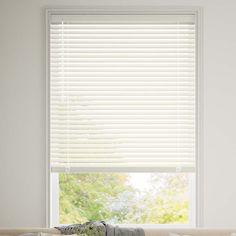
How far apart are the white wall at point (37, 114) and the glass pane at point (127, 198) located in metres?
0.37

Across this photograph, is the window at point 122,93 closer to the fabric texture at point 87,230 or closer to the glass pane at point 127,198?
the glass pane at point 127,198

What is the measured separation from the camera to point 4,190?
3875mm

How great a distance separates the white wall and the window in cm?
10

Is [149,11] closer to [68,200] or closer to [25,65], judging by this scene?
[25,65]

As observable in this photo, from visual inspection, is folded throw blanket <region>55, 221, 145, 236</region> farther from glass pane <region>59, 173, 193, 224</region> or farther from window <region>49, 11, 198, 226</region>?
glass pane <region>59, 173, 193, 224</region>

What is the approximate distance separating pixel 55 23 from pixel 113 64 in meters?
0.52

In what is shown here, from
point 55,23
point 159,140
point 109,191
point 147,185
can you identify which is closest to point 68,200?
point 109,191

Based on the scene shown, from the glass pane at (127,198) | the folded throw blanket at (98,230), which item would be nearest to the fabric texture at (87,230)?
the folded throw blanket at (98,230)

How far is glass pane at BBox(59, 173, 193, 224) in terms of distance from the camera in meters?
4.18

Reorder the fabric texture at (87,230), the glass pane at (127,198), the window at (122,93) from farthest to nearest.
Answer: the glass pane at (127,198) → the window at (122,93) → the fabric texture at (87,230)

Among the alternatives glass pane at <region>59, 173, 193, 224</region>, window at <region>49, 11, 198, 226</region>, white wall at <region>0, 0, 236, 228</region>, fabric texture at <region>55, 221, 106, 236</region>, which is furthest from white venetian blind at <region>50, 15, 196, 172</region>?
fabric texture at <region>55, 221, 106, 236</region>

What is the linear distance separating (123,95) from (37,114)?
0.65 meters

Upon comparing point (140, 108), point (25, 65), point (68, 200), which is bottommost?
point (68, 200)

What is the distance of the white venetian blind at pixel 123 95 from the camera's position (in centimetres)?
388
